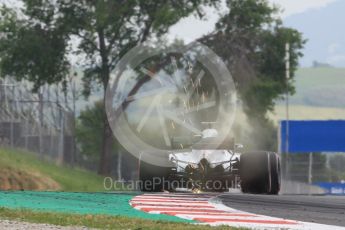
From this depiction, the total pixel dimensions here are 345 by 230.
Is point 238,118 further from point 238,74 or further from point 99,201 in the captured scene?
point 99,201

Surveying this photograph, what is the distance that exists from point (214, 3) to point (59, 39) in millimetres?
8319

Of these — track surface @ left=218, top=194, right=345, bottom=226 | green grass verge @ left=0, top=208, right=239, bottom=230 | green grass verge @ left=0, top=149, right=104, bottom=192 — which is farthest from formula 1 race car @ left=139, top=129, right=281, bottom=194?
green grass verge @ left=0, top=149, right=104, bottom=192

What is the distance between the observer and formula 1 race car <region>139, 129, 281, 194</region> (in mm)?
20750

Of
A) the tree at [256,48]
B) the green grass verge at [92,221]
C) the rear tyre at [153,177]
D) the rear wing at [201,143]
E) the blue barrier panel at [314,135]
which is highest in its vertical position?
the tree at [256,48]

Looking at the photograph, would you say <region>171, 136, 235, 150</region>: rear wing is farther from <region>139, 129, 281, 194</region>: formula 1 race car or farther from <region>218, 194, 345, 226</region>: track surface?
<region>218, 194, 345, 226</region>: track surface

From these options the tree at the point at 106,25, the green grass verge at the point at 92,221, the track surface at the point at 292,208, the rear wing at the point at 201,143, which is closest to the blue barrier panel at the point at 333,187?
the tree at the point at 106,25

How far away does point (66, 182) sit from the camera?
112 feet

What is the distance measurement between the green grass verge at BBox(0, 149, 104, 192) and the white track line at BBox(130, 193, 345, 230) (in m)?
13.3

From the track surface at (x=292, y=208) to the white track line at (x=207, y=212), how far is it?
0.34 meters

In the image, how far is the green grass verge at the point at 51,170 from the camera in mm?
31970

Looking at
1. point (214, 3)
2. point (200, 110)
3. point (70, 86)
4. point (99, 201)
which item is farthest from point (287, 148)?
point (99, 201)

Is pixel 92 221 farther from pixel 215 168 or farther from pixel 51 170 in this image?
pixel 51 170

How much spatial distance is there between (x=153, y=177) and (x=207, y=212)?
6856 millimetres

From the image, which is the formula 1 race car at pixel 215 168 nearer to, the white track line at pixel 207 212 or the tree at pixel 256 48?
the white track line at pixel 207 212
